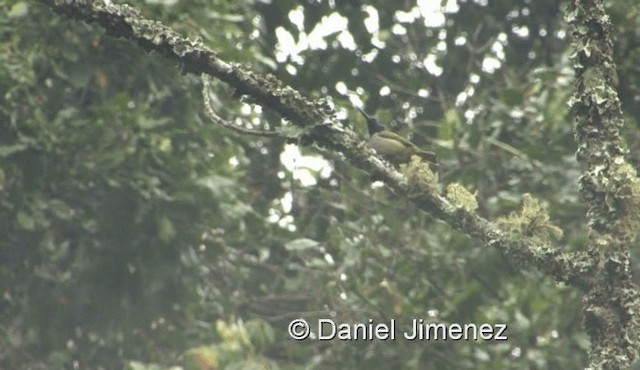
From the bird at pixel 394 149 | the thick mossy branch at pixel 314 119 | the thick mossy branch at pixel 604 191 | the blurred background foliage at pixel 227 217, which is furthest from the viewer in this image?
the blurred background foliage at pixel 227 217

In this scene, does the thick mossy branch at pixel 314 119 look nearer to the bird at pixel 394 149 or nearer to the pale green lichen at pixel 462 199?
the pale green lichen at pixel 462 199

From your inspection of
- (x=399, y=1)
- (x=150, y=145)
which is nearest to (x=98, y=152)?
(x=150, y=145)

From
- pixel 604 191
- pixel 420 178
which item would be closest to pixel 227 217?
pixel 420 178

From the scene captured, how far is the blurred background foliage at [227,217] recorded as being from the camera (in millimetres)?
5594

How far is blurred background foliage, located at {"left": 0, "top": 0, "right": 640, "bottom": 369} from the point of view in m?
5.59

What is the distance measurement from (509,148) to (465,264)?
23.4 inches

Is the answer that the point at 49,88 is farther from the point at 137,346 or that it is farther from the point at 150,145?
the point at 137,346
